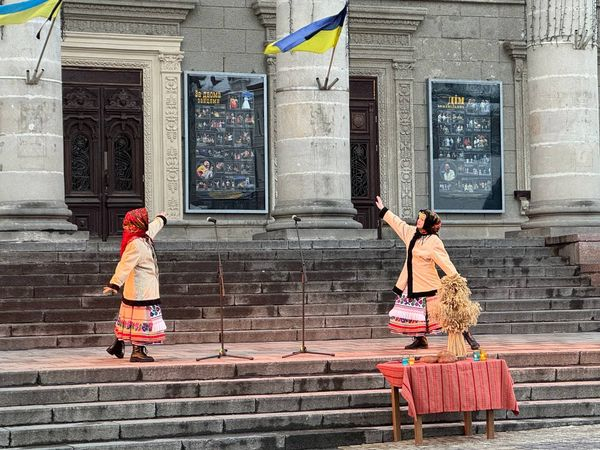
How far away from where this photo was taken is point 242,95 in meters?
26.9

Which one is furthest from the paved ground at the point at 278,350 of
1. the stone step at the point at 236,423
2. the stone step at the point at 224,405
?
the stone step at the point at 236,423

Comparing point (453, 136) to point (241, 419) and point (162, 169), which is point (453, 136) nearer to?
point (162, 169)

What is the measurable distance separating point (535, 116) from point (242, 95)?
5541mm

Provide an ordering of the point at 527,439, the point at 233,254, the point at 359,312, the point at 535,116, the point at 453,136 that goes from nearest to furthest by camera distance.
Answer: the point at 527,439 < the point at 359,312 < the point at 233,254 < the point at 535,116 < the point at 453,136

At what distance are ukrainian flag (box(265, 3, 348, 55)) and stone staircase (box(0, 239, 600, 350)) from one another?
3010mm

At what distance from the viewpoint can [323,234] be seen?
22.5 m

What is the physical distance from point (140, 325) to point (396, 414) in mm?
3285

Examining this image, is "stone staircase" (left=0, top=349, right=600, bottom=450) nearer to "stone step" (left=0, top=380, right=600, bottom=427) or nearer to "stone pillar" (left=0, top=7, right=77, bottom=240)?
"stone step" (left=0, top=380, right=600, bottom=427)

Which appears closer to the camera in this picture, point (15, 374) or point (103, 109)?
point (15, 374)

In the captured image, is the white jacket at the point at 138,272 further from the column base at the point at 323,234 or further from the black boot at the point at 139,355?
the column base at the point at 323,234

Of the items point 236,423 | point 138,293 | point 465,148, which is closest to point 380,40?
point 465,148

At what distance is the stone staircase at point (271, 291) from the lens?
1855cm

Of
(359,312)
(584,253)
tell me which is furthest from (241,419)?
(584,253)

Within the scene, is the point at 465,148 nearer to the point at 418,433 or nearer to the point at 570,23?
the point at 570,23
